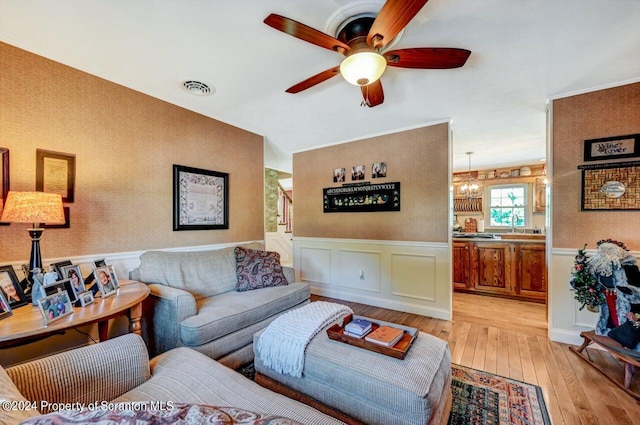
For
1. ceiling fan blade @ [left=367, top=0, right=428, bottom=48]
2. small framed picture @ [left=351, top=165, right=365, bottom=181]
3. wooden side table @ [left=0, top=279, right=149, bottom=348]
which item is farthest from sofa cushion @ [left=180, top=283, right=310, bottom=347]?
ceiling fan blade @ [left=367, top=0, right=428, bottom=48]

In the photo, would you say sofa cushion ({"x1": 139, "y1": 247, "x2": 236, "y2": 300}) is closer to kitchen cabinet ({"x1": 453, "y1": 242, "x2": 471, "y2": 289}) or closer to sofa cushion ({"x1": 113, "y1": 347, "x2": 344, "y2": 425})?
sofa cushion ({"x1": 113, "y1": 347, "x2": 344, "y2": 425})

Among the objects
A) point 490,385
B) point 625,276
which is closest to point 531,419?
point 490,385

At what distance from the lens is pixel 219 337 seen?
6.49ft

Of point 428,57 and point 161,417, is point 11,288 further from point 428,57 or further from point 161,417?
point 428,57

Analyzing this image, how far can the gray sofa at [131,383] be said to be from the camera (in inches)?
39.6

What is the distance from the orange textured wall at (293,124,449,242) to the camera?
3.22m

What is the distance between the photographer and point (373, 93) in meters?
2.06

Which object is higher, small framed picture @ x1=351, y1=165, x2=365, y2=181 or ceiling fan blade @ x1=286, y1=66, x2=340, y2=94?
ceiling fan blade @ x1=286, y1=66, x2=340, y2=94

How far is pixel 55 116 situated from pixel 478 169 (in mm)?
6880

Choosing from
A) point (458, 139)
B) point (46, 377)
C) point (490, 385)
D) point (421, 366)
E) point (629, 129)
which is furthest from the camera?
point (458, 139)

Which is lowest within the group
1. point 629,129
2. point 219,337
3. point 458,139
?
point 219,337

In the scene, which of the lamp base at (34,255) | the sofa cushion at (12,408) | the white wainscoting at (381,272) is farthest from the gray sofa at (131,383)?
the white wainscoting at (381,272)

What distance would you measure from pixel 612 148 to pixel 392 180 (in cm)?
206

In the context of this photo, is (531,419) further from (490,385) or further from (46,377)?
(46,377)
